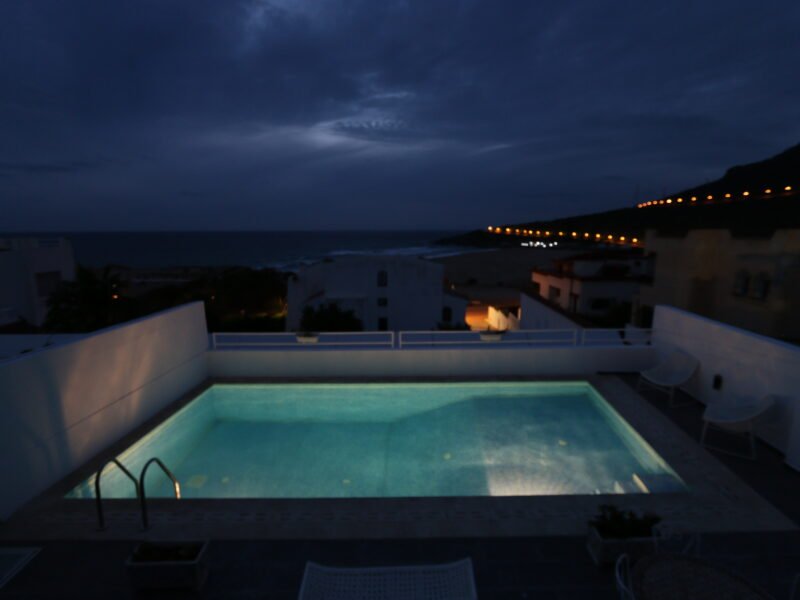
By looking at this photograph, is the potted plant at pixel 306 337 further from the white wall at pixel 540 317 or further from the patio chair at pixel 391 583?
the white wall at pixel 540 317

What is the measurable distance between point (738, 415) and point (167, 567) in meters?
6.22

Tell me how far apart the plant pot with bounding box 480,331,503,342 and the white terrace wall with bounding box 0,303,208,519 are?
5678mm

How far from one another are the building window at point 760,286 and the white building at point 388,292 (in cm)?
1715

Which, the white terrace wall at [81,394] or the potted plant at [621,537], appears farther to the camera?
the white terrace wall at [81,394]

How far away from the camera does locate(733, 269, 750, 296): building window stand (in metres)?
11.9

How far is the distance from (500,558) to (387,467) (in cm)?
295

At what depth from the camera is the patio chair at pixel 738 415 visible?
4.84 meters

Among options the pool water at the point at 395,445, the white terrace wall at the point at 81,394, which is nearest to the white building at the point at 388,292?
the pool water at the point at 395,445

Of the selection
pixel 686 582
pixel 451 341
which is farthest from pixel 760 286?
pixel 686 582

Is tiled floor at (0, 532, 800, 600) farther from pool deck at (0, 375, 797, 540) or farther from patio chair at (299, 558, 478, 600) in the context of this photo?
patio chair at (299, 558, 478, 600)

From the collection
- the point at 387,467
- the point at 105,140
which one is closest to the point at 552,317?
the point at 387,467

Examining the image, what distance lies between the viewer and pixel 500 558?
3373 mm

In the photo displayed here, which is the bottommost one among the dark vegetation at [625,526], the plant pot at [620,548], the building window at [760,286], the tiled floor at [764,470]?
the tiled floor at [764,470]

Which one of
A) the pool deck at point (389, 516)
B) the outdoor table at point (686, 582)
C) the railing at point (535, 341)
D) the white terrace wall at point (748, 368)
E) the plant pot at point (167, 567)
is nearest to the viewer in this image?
the outdoor table at point (686, 582)
